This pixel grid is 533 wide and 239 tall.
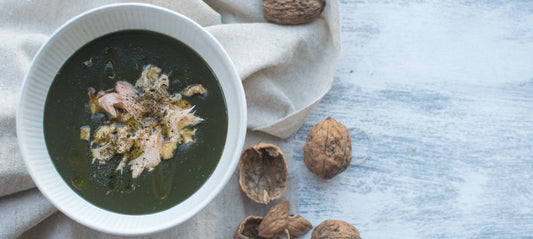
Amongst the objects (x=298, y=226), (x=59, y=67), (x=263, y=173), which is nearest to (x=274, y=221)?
(x=298, y=226)

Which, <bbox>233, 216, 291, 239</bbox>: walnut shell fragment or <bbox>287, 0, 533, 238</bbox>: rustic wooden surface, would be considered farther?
<bbox>287, 0, 533, 238</bbox>: rustic wooden surface

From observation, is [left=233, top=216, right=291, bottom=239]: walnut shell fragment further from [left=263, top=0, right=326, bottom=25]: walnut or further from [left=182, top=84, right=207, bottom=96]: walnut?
[left=263, top=0, right=326, bottom=25]: walnut

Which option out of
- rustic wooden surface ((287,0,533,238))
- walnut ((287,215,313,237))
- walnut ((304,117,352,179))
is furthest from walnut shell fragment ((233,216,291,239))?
walnut ((304,117,352,179))

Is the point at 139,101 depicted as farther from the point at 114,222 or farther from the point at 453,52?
the point at 453,52

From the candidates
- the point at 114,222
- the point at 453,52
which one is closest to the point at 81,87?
the point at 114,222

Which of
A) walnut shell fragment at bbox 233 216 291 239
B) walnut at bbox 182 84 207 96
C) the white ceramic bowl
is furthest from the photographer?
walnut shell fragment at bbox 233 216 291 239

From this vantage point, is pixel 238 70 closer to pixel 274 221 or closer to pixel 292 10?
pixel 292 10
